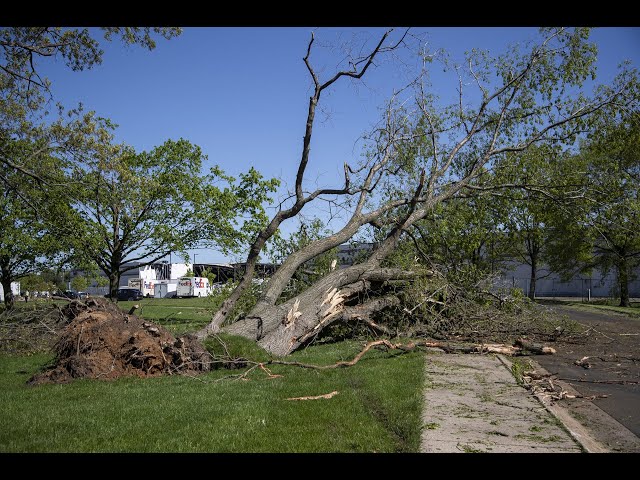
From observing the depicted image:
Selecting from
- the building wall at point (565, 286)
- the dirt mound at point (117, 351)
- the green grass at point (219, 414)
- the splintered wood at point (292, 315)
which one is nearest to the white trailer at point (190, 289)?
the building wall at point (565, 286)

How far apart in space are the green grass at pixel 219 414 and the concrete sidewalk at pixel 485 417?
8.8 inches

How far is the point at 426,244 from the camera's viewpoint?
16.6 metres

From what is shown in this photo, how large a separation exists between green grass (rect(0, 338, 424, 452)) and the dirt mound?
33 centimetres

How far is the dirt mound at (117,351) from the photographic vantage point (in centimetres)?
886

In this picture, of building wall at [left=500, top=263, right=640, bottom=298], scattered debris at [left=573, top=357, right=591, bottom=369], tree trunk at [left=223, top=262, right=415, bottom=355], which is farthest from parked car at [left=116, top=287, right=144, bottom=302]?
scattered debris at [left=573, top=357, right=591, bottom=369]

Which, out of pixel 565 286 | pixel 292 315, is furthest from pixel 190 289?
pixel 292 315

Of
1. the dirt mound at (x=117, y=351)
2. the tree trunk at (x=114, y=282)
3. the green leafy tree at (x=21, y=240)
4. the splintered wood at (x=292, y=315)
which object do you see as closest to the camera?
the dirt mound at (x=117, y=351)

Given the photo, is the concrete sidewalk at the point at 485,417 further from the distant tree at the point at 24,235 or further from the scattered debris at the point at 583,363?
the distant tree at the point at 24,235

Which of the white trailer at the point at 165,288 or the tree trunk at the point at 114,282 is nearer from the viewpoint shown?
the tree trunk at the point at 114,282

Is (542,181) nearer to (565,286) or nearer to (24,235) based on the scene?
(24,235)
